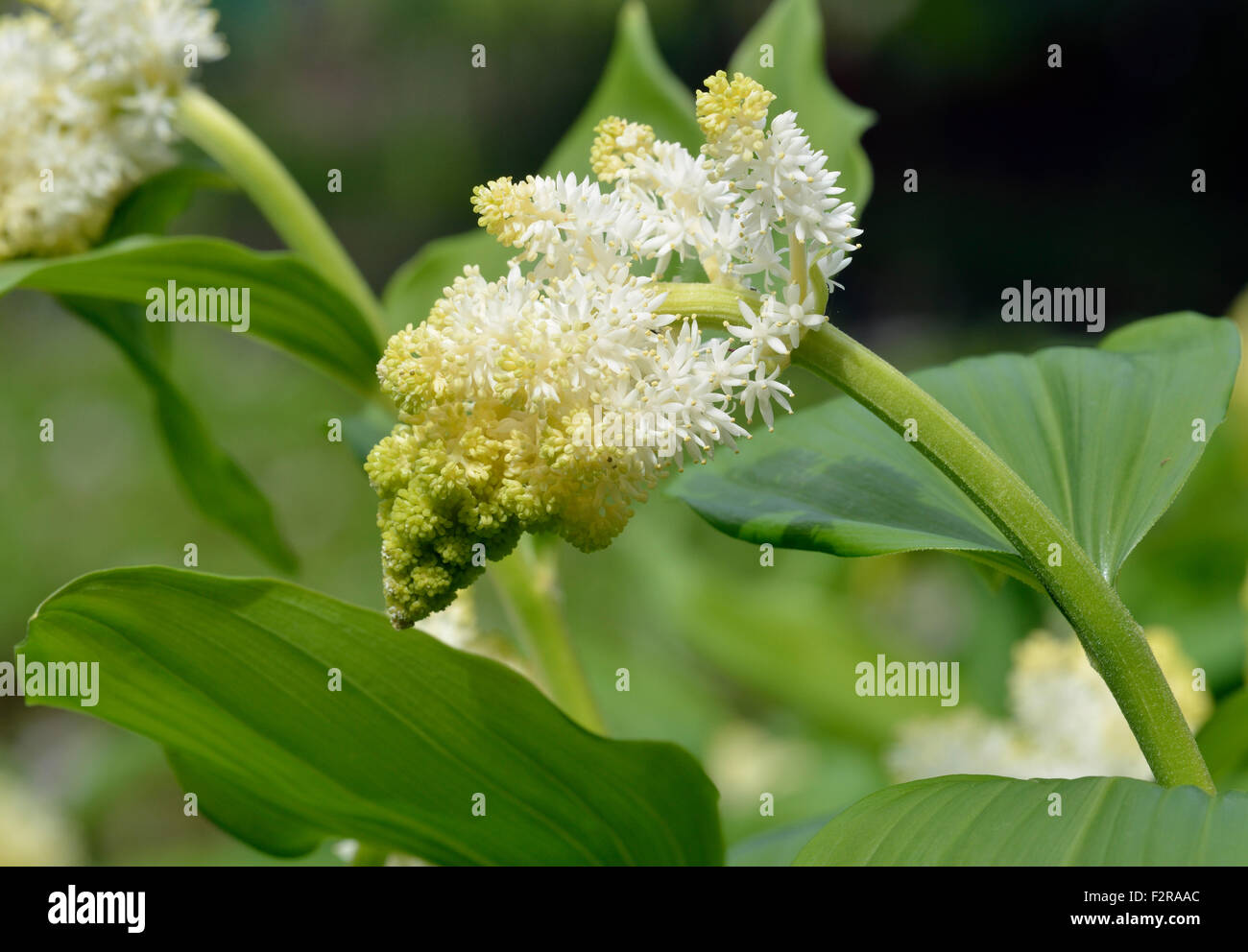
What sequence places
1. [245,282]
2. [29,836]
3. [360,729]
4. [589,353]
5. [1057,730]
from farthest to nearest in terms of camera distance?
[29,836]
[1057,730]
[245,282]
[360,729]
[589,353]

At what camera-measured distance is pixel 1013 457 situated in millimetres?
563

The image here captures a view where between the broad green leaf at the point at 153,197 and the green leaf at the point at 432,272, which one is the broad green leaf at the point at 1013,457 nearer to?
the green leaf at the point at 432,272

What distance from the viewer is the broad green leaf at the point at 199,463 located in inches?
32.9

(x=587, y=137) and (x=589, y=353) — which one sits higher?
(x=587, y=137)

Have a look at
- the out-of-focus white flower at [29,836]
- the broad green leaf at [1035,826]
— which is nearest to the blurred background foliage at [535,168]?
the out-of-focus white flower at [29,836]

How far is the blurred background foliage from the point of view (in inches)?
88.5

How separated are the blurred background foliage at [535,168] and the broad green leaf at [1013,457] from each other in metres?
1.08

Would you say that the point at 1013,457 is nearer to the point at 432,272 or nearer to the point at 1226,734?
the point at 1226,734

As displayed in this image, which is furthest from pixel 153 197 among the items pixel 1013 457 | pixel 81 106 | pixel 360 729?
pixel 1013 457

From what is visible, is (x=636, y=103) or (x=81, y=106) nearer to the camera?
(x=81, y=106)

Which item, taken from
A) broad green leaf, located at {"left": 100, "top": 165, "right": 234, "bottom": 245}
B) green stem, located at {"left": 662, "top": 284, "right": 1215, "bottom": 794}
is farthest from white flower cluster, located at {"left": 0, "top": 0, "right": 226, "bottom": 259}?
green stem, located at {"left": 662, "top": 284, "right": 1215, "bottom": 794}

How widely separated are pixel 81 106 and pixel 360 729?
1.49 ft
